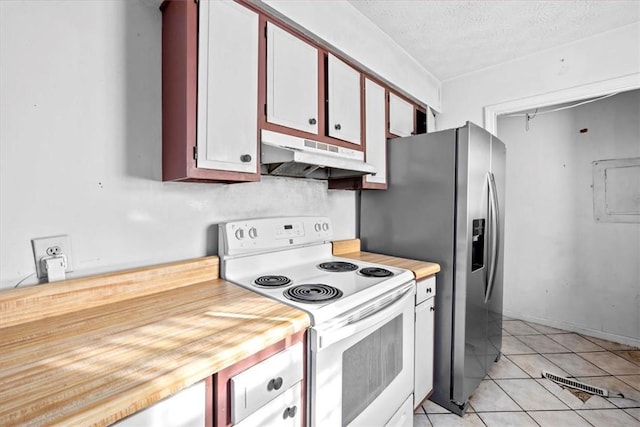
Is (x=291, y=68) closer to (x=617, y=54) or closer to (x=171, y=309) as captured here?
(x=171, y=309)

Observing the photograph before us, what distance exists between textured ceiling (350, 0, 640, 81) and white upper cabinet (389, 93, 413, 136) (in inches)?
16.3

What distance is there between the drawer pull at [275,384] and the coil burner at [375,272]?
0.72 meters

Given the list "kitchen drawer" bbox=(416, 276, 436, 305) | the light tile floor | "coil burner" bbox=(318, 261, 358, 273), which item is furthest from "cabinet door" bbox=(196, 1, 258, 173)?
the light tile floor

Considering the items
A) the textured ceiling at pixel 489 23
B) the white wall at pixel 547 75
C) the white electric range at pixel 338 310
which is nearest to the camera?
the white electric range at pixel 338 310

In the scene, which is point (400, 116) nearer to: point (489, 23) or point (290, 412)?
point (489, 23)

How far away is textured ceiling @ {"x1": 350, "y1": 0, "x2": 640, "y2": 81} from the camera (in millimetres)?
1854

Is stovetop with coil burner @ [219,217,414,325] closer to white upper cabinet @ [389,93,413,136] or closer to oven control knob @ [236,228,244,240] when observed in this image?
oven control knob @ [236,228,244,240]

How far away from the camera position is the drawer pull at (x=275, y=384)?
0.89 meters

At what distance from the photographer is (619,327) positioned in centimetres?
265

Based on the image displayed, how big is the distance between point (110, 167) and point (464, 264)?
5.87ft

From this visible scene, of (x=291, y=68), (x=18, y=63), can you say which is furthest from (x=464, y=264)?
(x=18, y=63)

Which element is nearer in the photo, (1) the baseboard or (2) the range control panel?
(2) the range control panel

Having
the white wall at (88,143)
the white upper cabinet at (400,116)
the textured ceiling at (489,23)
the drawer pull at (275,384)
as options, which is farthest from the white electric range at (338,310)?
the textured ceiling at (489,23)

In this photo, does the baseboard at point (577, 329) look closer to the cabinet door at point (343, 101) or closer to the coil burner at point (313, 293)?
the cabinet door at point (343, 101)
